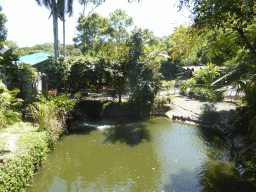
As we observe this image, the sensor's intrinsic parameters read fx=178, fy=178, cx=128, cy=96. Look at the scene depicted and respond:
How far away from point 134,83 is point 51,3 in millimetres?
14015

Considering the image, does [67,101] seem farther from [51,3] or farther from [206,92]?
[51,3]

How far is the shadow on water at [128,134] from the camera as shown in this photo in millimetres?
7945

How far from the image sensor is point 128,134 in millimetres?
8742

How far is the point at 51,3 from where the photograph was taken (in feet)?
60.2

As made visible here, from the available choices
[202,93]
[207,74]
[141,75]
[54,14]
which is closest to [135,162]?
[141,75]

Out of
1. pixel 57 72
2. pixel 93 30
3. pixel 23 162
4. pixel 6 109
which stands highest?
pixel 93 30

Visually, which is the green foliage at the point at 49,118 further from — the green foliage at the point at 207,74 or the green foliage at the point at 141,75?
the green foliage at the point at 207,74

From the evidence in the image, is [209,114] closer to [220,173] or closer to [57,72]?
[220,173]

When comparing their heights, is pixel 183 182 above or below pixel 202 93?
below

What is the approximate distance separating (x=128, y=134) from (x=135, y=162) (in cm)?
280

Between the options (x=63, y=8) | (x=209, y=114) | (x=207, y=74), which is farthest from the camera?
(x=63, y=8)

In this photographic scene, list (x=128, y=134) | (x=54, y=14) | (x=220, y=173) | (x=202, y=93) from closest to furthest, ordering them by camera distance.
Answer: (x=220, y=173) < (x=128, y=134) < (x=202, y=93) < (x=54, y=14)

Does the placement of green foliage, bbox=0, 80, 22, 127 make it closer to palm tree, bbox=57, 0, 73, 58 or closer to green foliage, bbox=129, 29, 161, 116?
green foliage, bbox=129, 29, 161, 116

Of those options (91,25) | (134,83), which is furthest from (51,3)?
(134,83)
